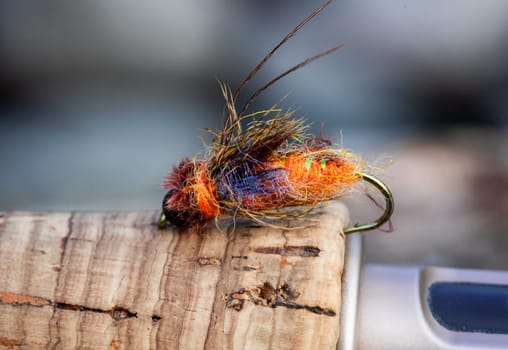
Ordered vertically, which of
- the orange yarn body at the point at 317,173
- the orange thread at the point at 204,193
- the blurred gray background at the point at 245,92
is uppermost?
the blurred gray background at the point at 245,92

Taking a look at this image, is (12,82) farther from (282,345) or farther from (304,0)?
(282,345)

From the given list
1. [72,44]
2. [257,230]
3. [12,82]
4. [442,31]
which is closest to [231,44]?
[72,44]

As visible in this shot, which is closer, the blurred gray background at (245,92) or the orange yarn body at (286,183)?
the orange yarn body at (286,183)

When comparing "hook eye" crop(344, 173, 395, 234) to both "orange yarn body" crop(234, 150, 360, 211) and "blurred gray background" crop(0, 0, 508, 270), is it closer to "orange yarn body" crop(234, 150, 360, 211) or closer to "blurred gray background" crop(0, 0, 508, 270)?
"orange yarn body" crop(234, 150, 360, 211)

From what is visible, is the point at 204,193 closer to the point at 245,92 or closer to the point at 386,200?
the point at 386,200

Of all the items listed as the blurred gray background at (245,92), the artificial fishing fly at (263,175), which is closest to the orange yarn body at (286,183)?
the artificial fishing fly at (263,175)

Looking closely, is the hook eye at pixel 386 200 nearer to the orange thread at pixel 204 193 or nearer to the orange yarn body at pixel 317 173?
the orange yarn body at pixel 317 173
